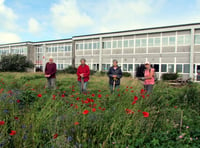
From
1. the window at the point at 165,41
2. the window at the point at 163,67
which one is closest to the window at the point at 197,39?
the window at the point at 165,41

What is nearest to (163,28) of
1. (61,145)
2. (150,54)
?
(150,54)

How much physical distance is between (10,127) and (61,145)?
3.24ft

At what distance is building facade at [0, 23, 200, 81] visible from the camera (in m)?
23.1

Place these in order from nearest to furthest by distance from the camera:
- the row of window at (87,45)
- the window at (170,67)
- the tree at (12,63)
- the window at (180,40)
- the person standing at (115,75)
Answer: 1. the person standing at (115,75)
2. the window at (180,40)
3. the window at (170,67)
4. the row of window at (87,45)
5. the tree at (12,63)

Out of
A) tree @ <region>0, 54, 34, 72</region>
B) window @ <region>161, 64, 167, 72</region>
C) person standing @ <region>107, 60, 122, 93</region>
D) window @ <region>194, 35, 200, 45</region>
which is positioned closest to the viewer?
person standing @ <region>107, 60, 122, 93</region>

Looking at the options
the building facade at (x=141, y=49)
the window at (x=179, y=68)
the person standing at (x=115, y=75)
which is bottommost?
the person standing at (x=115, y=75)

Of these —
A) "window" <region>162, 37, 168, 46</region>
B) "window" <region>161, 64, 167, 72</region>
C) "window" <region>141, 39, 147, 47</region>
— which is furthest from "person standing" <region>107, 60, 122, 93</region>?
"window" <region>141, 39, 147, 47</region>

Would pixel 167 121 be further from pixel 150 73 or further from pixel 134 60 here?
pixel 134 60

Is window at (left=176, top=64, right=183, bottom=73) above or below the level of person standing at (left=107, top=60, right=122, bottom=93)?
above

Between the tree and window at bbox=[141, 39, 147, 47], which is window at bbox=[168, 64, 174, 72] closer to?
window at bbox=[141, 39, 147, 47]

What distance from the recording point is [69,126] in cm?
229

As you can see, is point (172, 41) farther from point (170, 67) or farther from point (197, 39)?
point (170, 67)

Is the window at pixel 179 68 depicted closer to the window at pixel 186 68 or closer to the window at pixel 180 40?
the window at pixel 186 68

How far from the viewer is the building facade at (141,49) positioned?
2312 cm
